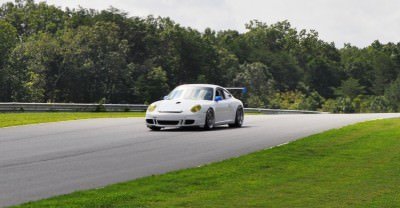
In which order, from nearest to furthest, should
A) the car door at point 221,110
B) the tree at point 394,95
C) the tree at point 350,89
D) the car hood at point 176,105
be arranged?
1. the car hood at point 176,105
2. the car door at point 221,110
3. the tree at point 394,95
4. the tree at point 350,89

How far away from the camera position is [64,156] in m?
16.7

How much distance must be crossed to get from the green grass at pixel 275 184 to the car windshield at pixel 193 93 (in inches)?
315

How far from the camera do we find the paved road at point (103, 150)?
1286 centimetres

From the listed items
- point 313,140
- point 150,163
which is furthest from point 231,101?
point 150,163

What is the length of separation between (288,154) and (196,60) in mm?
109371

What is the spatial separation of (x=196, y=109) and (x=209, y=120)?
600 mm

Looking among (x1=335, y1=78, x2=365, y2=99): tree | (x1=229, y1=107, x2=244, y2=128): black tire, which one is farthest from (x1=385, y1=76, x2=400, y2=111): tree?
(x1=229, y1=107, x2=244, y2=128): black tire

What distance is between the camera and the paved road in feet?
42.2

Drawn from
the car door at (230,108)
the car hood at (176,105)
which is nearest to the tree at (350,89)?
the car door at (230,108)

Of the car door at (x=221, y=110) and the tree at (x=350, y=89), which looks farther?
the tree at (x=350, y=89)

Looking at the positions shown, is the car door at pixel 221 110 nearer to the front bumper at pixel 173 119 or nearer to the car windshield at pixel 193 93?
the car windshield at pixel 193 93

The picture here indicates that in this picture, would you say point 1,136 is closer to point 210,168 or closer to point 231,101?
point 231,101

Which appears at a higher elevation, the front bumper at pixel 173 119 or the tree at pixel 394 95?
the tree at pixel 394 95

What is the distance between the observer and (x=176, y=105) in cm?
2469
